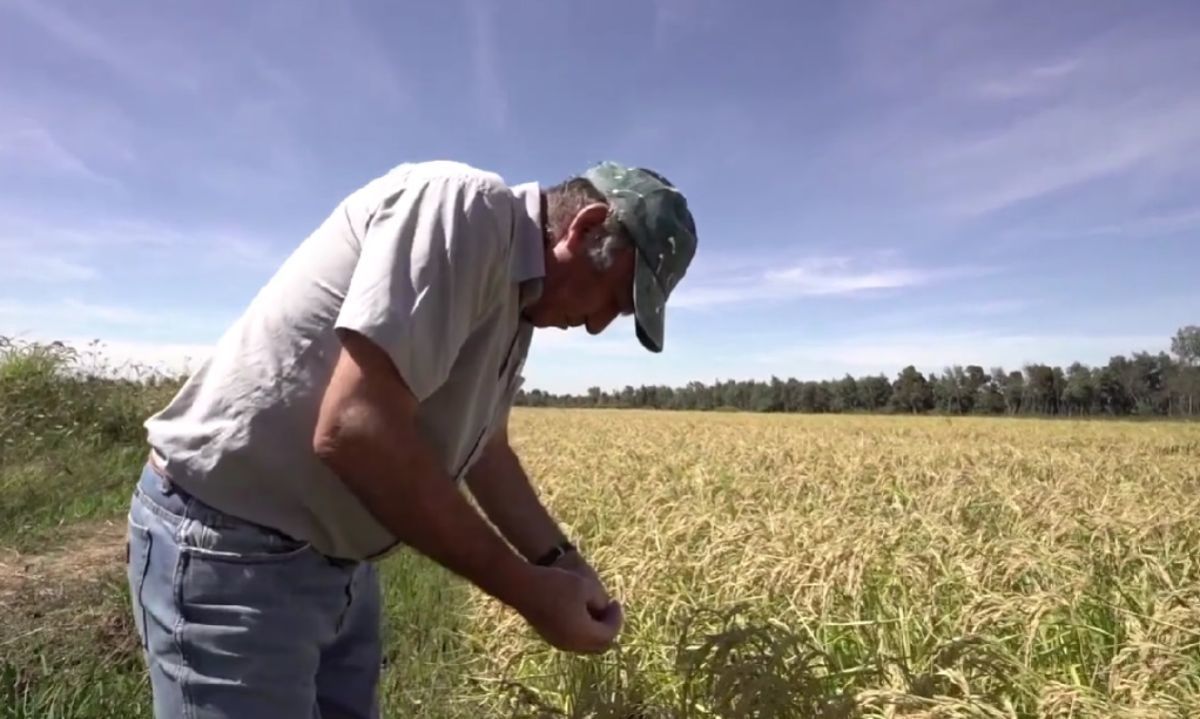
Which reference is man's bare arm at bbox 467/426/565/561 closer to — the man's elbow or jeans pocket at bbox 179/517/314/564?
jeans pocket at bbox 179/517/314/564

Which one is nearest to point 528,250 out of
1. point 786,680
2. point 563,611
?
point 563,611

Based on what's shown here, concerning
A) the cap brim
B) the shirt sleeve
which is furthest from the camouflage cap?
the shirt sleeve

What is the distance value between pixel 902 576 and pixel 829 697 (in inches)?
56.8

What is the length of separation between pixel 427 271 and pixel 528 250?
26 centimetres

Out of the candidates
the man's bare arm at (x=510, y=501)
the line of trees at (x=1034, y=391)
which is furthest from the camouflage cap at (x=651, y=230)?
the line of trees at (x=1034, y=391)

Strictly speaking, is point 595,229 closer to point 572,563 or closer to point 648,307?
point 648,307

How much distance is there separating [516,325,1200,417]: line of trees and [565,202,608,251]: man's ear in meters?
76.7

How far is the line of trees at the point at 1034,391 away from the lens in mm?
79312

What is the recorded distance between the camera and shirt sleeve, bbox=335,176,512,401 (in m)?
1.41

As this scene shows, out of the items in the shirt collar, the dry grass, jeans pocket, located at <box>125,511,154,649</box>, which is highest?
the shirt collar

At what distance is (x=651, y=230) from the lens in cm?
173

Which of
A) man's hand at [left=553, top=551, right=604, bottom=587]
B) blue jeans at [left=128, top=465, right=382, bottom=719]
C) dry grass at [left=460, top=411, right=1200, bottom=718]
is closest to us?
blue jeans at [left=128, top=465, right=382, bottom=719]

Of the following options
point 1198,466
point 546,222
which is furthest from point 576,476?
point 1198,466

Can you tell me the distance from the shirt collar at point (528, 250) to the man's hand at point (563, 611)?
56 centimetres
